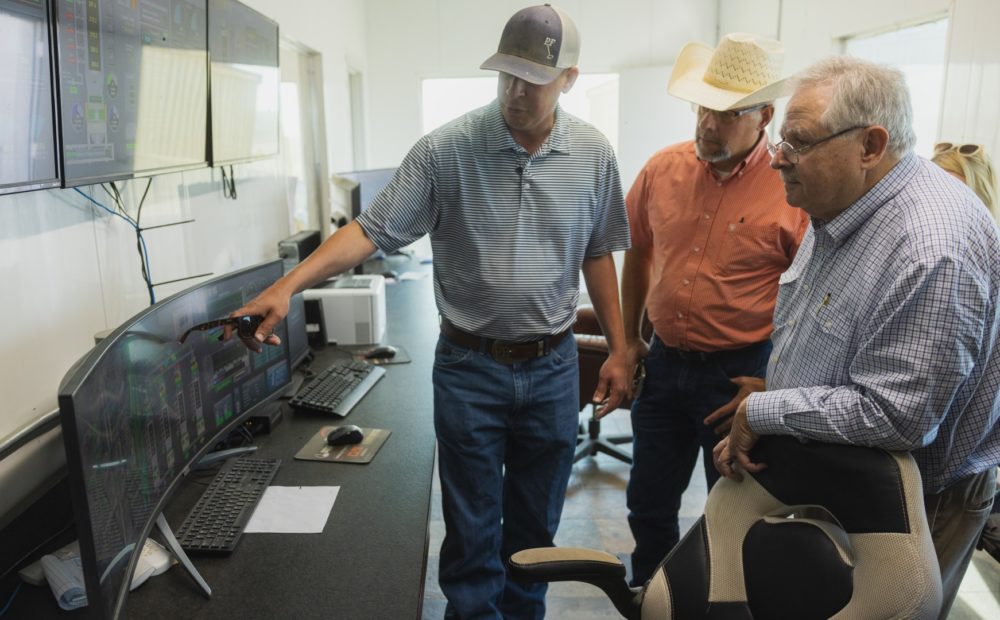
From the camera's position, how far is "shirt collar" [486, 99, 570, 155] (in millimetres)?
1624

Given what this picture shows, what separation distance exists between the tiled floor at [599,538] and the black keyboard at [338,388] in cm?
66

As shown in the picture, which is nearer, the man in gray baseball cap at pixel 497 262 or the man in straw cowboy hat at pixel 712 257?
the man in gray baseball cap at pixel 497 262

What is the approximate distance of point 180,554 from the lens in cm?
124

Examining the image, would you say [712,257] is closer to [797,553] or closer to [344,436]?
[797,553]

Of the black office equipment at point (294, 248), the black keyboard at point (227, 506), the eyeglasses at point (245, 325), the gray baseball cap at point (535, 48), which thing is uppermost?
the gray baseball cap at point (535, 48)

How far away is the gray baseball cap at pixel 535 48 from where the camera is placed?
152cm

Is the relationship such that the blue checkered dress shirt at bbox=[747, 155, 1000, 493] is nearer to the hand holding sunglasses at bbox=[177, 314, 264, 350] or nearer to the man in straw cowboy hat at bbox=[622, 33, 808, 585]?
the man in straw cowboy hat at bbox=[622, 33, 808, 585]

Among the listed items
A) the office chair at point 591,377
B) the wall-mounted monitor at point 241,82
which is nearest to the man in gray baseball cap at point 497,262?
the wall-mounted monitor at point 241,82

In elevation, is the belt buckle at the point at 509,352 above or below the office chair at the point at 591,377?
above

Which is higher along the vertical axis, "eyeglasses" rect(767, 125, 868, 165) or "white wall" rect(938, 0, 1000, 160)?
"white wall" rect(938, 0, 1000, 160)

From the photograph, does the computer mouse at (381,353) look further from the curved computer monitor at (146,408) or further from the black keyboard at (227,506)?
the black keyboard at (227,506)

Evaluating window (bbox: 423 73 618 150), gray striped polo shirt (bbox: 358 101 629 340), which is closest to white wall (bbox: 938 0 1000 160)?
gray striped polo shirt (bbox: 358 101 629 340)

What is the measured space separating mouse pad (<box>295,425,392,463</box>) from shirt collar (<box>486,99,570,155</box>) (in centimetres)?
79

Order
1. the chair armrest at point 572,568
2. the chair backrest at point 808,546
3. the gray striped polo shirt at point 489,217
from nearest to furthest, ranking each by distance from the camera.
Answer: the chair backrest at point 808,546 < the chair armrest at point 572,568 < the gray striped polo shirt at point 489,217
